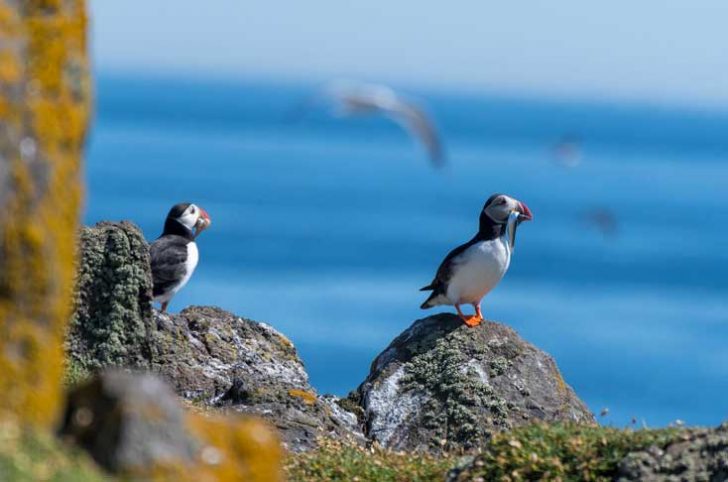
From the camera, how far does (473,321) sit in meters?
12.8

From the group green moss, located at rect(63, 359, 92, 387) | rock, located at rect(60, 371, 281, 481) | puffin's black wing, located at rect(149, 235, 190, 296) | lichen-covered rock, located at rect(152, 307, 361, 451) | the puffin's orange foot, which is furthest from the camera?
puffin's black wing, located at rect(149, 235, 190, 296)

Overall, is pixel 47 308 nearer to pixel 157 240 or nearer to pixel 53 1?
pixel 53 1

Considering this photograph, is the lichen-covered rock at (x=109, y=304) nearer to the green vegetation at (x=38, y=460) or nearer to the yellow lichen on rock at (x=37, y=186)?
the yellow lichen on rock at (x=37, y=186)

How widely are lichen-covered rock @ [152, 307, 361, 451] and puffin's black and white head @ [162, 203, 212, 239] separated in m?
2.21

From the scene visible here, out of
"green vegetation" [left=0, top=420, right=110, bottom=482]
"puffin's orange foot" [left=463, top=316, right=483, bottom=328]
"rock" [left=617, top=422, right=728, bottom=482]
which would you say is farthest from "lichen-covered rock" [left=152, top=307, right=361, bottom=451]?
"green vegetation" [left=0, top=420, right=110, bottom=482]

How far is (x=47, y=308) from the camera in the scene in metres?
5.59

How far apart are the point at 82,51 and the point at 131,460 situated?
1.69 metres

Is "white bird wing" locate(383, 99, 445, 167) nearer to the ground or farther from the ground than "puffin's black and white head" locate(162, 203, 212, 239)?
nearer to the ground

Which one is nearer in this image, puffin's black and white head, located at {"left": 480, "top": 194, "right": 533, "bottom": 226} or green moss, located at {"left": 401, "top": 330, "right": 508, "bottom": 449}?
green moss, located at {"left": 401, "top": 330, "right": 508, "bottom": 449}

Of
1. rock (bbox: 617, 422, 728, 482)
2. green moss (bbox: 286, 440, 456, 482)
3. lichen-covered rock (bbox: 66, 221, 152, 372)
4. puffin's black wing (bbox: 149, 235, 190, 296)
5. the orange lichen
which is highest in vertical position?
puffin's black wing (bbox: 149, 235, 190, 296)

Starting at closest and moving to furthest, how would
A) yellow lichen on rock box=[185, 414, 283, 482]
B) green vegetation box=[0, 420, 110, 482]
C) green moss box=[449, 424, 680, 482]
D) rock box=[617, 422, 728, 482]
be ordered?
green vegetation box=[0, 420, 110, 482] < yellow lichen on rock box=[185, 414, 283, 482] < rock box=[617, 422, 728, 482] < green moss box=[449, 424, 680, 482]

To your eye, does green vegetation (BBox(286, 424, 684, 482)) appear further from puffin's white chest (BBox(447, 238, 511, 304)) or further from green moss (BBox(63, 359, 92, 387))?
puffin's white chest (BBox(447, 238, 511, 304))

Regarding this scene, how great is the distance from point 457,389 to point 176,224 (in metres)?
Result: 4.48

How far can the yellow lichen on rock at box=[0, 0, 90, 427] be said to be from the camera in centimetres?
548
